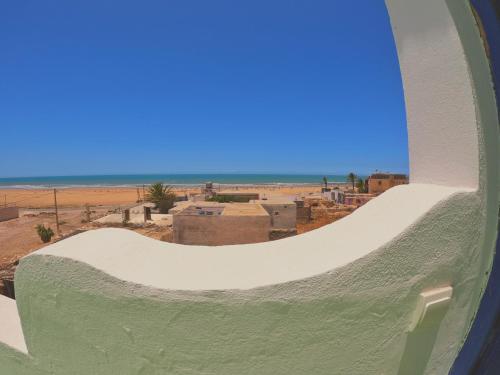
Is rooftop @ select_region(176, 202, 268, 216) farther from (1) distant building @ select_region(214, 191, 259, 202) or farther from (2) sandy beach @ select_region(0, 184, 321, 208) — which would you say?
(2) sandy beach @ select_region(0, 184, 321, 208)

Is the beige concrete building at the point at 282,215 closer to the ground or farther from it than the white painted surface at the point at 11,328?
closer to the ground

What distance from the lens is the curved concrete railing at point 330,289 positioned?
1.24 m

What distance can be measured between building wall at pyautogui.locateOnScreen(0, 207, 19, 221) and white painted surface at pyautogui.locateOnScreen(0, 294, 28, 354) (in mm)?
30994

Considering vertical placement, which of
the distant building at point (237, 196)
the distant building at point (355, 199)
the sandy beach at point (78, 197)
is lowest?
the sandy beach at point (78, 197)

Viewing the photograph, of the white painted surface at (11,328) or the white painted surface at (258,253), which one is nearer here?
the white painted surface at (258,253)

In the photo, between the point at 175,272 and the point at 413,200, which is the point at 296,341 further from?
the point at 413,200

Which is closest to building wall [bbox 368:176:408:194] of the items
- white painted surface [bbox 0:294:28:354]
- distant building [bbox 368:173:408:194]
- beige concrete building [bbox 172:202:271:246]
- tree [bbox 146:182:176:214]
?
distant building [bbox 368:173:408:194]

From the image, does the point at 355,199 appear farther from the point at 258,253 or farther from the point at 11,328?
the point at 11,328

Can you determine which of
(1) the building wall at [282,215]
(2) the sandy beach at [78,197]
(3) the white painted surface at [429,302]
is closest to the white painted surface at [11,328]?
(3) the white painted surface at [429,302]

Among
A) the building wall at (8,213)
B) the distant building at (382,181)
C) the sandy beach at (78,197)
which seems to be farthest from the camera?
the sandy beach at (78,197)

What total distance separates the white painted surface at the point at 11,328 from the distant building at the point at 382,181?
93.1 feet

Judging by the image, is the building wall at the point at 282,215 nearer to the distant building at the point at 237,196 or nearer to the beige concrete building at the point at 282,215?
the beige concrete building at the point at 282,215

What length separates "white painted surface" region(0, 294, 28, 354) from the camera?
1433 mm

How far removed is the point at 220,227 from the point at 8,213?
24404 millimetres
